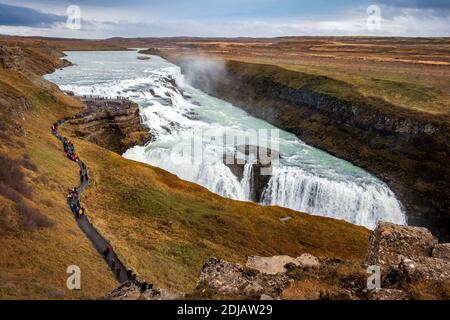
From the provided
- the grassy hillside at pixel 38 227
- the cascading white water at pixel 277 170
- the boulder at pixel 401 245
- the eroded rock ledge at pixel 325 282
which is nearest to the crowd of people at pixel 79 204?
the grassy hillside at pixel 38 227

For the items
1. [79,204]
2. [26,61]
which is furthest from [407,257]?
[26,61]

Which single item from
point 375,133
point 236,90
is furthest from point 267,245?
point 236,90

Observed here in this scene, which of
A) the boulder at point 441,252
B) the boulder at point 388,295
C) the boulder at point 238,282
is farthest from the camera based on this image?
the boulder at point 441,252

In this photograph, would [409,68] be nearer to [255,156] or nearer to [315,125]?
[315,125]

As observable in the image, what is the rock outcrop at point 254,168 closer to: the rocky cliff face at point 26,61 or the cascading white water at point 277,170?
the cascading white water at point 277,170

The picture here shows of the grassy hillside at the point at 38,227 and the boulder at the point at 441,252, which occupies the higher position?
the boulder at the point at 441,252

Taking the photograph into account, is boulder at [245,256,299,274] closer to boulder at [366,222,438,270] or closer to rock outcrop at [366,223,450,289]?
boulder at [366,222,438,270]

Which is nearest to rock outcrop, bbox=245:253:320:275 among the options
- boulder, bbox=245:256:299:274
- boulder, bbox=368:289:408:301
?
boulder, bbox=245:256:299:274
